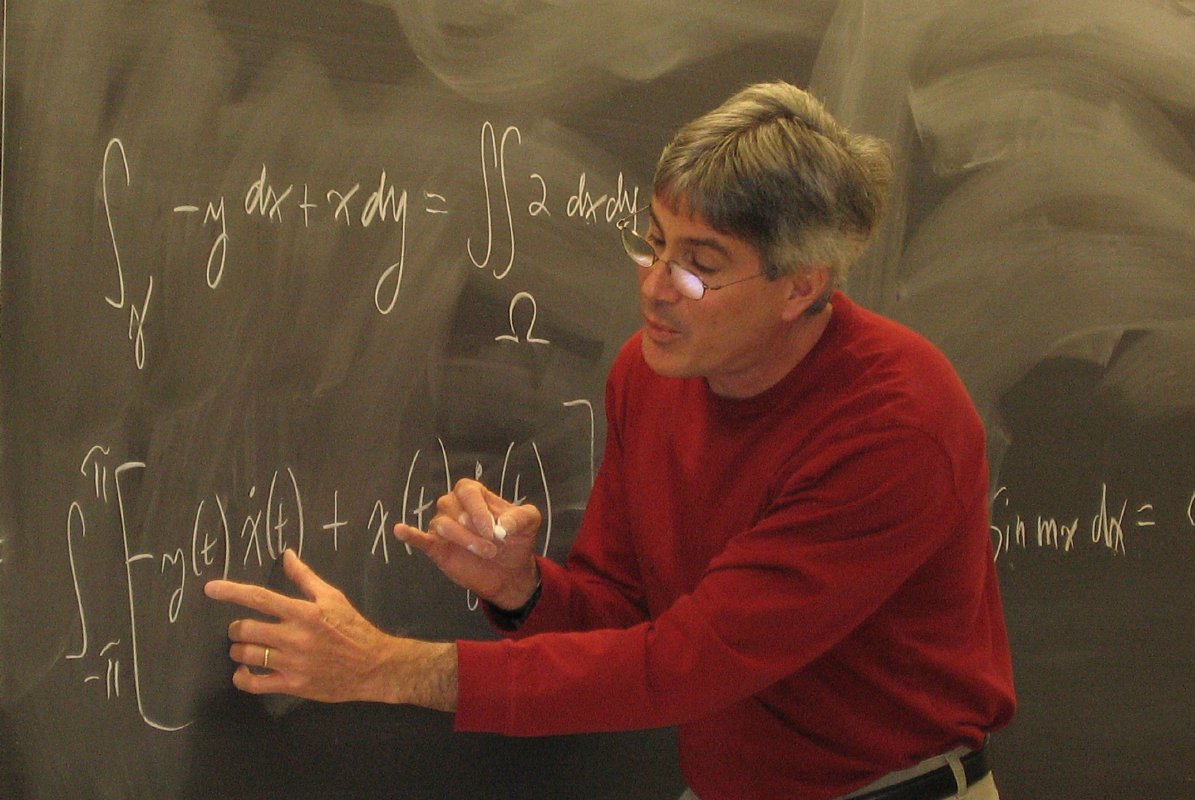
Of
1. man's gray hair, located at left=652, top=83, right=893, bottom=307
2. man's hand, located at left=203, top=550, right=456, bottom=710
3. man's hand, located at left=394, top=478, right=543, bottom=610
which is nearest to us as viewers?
man's hand, located at left=203, top=550, right=456, bottom=710

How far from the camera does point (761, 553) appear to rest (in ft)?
4.14

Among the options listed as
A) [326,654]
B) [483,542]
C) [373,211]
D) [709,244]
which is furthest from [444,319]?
[326,654]

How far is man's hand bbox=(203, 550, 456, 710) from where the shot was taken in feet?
3.81

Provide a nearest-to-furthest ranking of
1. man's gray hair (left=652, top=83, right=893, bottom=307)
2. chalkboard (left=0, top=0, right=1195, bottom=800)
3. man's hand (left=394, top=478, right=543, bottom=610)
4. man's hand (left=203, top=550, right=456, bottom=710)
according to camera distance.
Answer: man's hand (left=203, top=550, right=456, bottom=710), man's gray hair (left=652, top=83, right=893, bottom=307), man's hand (left=394, top=478, right=543, bottom=610), chalkboard (left=0, top=0, right=1195, bottom=800)

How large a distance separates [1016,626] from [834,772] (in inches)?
30.4

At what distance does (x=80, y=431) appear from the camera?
150 cm

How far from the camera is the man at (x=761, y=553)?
4.08 feet

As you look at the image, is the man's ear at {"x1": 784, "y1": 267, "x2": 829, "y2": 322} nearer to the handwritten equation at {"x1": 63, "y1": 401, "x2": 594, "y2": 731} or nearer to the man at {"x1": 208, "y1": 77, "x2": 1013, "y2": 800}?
the man at {"x1": 208, "y1": 77, "x2": 1013, "y2": 800}

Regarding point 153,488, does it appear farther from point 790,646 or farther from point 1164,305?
point 1164,305

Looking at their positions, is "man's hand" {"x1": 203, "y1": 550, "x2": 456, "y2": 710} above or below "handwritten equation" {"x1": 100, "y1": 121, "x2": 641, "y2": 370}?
below

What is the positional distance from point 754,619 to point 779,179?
467 millimetres

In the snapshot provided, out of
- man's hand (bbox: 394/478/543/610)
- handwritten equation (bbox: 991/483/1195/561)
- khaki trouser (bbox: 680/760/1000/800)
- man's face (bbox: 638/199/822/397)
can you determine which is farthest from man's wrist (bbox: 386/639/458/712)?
handwritten equation (bbox: 991/483/1195/561)

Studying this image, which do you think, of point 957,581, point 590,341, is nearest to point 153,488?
point 590,341

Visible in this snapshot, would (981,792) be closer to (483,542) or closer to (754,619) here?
(754,619)
